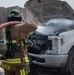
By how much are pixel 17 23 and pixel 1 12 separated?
415 inches

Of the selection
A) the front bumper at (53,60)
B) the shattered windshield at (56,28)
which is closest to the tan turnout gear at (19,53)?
the front bumper at (53,60)

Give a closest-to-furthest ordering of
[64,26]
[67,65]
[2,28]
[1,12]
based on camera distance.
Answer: [2,28]
[67,65]
[64,26]
[1,12]

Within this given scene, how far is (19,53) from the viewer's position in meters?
5.00

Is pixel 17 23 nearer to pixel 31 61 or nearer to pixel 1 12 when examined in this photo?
pixel 31 61

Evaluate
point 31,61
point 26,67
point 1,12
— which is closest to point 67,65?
point 31,61

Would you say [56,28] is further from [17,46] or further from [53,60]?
[17,46]

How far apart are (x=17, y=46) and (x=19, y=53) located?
4.8 inches

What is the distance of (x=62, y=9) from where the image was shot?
30.3 m

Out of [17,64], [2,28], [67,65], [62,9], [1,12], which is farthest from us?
[62,9]

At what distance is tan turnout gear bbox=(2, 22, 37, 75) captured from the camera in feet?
15.9

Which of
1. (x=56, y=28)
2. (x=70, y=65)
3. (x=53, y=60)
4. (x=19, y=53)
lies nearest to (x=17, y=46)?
(x=19, y=53)

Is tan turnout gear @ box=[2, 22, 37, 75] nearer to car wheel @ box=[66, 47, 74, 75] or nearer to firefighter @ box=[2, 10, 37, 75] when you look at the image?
firefighter @ box=[2, 10, 37, 75]

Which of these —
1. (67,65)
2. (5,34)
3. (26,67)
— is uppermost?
(5,34)

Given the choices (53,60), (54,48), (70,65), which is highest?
(54,48)
